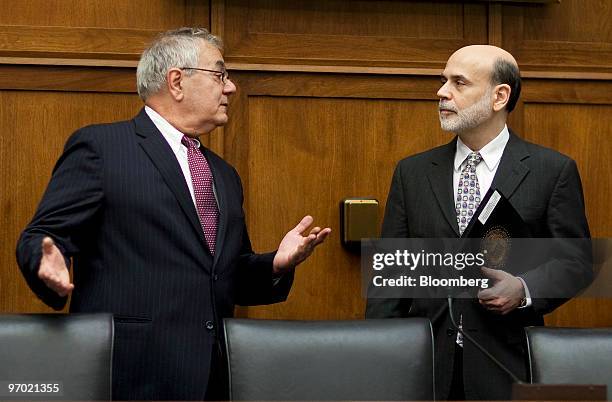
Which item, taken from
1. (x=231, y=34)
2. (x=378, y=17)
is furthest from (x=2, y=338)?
(x=378, y=17)

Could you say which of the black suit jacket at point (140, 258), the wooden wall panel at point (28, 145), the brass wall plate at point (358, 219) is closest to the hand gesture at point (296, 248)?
the black suit jacket at point (140, 258)

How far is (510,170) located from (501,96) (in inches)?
11.1

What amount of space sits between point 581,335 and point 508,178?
781 millimetres

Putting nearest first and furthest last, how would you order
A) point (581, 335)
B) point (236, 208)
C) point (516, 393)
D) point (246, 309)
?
point (516, 393)
point (581, 335)
point (236, 208)
point (246, 309)

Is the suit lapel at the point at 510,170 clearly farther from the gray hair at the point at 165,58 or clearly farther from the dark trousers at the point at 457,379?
the gray hair at the point at 165,58

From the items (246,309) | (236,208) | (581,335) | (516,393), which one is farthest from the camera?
(246,309)

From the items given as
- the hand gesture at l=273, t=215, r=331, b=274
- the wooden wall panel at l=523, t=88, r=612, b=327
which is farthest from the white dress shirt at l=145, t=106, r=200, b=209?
the wooden wall panel at l=523, t=88, r=612, b=327

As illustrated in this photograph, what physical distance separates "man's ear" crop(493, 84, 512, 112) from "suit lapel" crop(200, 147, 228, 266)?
2.88 ft

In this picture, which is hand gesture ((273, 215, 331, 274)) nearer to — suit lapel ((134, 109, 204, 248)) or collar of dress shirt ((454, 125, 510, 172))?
suit lapel ((134, 109, 204, 248))

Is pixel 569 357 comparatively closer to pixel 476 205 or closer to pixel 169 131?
pixel 476 205

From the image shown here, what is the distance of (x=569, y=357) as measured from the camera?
2.37m

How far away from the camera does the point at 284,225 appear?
390 centimetres

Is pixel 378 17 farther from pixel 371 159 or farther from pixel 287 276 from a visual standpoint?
pixel 287 276

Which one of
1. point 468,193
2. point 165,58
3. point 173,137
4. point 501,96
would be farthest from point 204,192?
point 501,96
